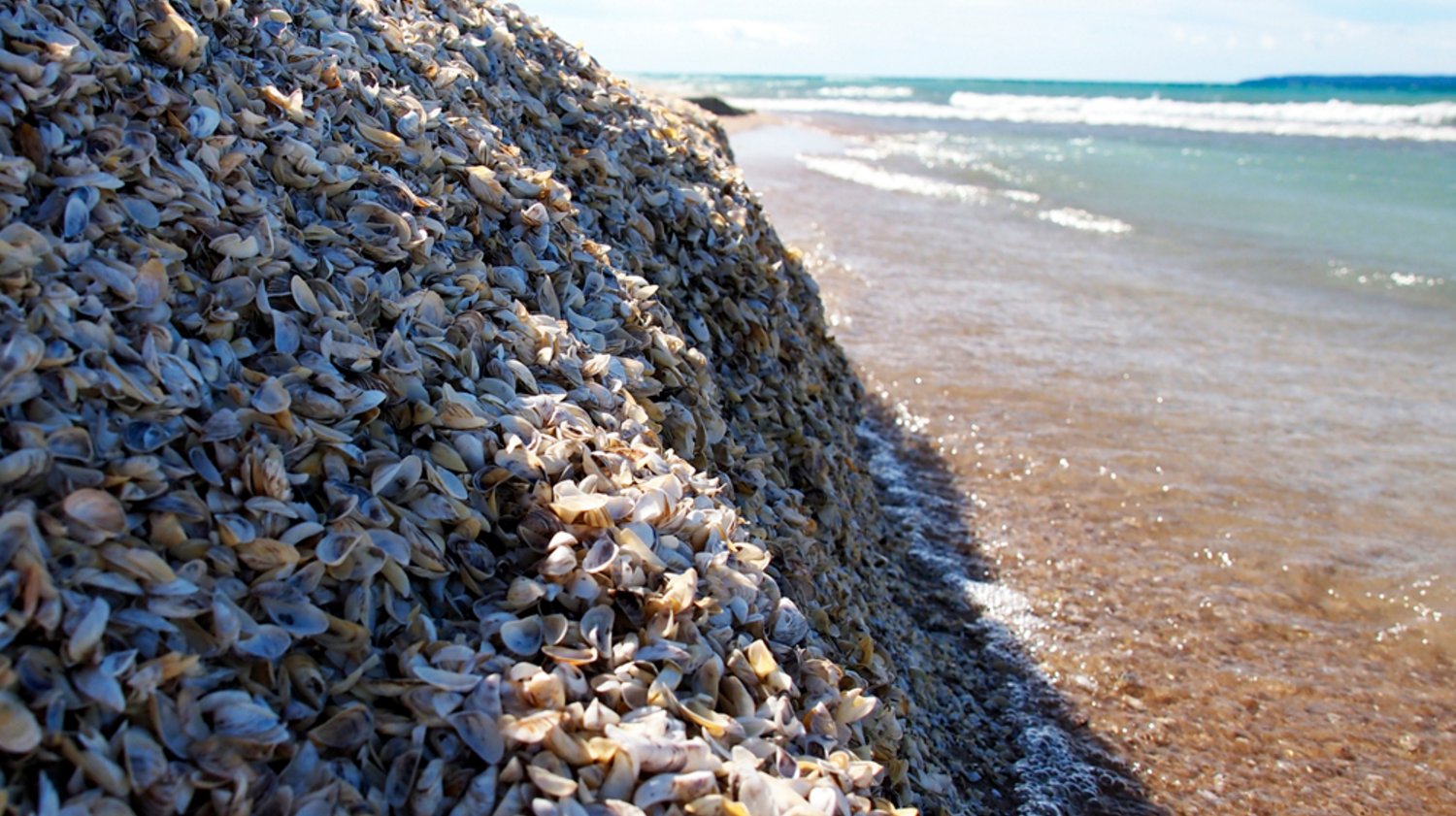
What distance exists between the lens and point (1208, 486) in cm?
598

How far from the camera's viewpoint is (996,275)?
1064 centimetres

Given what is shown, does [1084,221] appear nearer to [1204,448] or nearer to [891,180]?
[891,180]

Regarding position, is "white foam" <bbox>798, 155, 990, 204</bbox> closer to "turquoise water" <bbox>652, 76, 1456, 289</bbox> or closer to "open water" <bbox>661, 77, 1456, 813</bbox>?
"turquoise water" <bbox>652, 76, 1456, 289</bbox>

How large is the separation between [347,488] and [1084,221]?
14.3 metres

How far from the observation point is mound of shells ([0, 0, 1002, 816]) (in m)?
1.70

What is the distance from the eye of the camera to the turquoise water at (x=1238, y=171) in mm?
13562

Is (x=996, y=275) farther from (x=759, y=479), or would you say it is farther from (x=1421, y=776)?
(x=759, y=479)

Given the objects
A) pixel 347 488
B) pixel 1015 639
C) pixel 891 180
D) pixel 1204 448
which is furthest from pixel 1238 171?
pixel 347 488

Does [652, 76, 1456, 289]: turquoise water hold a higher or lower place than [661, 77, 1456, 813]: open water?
higher

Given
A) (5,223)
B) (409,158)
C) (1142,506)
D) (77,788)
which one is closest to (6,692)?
(77,788)

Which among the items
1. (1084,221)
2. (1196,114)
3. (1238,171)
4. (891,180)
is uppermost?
(1196,114)

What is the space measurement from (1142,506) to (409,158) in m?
4.33

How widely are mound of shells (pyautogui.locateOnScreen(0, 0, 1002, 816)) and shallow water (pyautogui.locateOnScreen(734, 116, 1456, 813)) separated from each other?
1.77m

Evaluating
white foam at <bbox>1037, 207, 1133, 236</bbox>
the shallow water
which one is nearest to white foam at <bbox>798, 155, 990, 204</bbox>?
white foam at <bbox>1037, 207, 1133, 236</bbox>
